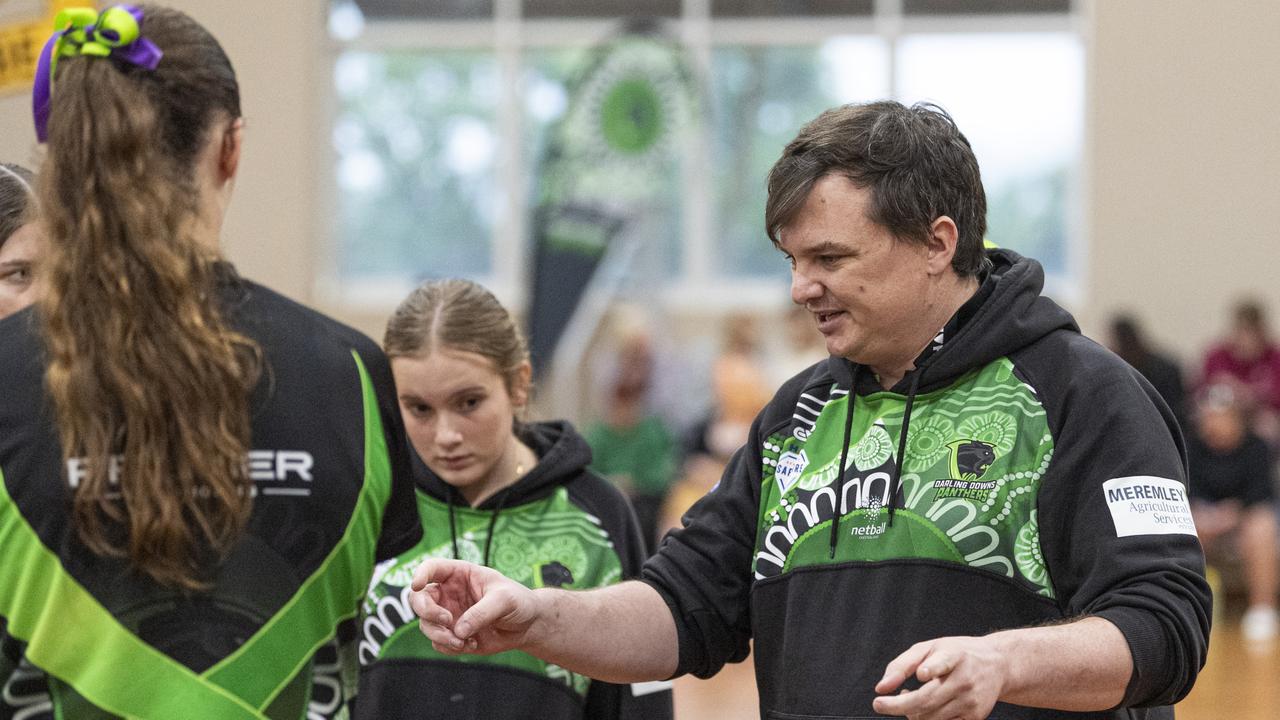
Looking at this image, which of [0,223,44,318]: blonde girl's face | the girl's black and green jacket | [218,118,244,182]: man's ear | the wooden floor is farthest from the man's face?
the wooden floor

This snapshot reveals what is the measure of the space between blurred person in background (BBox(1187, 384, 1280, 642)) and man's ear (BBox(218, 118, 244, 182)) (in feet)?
26.4

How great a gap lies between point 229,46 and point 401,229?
2.02 meters

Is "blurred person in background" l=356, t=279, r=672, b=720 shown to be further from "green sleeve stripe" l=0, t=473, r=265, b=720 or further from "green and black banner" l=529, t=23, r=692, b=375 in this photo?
"green and black banner" l=529, t=23, r=692, b=375

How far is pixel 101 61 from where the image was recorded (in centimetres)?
161

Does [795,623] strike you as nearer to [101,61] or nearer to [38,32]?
[101,61]

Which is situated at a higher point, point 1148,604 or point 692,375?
point 1148,604

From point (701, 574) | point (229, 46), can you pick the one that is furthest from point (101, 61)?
point (229, 46)

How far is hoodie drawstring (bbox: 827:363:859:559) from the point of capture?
2100 millimetres

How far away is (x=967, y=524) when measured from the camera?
2004 millimetres

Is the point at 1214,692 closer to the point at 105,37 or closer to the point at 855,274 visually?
the point at 855,274

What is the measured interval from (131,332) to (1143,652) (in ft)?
4.01

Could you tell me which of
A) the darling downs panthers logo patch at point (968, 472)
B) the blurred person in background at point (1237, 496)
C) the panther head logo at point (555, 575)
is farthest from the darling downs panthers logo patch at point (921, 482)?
the blurred person in background at point (1237, 496)

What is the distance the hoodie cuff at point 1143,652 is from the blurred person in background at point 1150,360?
27.1 feet

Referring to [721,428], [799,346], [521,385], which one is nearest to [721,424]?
[721,428]
